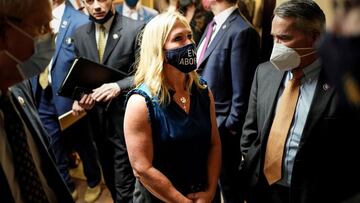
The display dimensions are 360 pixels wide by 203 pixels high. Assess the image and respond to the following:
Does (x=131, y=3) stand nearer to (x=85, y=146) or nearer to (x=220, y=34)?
(x=85, y=146)

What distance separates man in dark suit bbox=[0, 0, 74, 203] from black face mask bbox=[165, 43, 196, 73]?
1.89ft

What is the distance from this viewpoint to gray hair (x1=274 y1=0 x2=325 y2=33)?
5.78 feet

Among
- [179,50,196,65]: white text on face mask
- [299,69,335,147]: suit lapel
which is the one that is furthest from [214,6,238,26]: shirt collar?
[299,69,335,147]: suit lapel

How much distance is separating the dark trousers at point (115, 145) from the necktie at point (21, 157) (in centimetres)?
125

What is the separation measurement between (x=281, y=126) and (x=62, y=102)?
180 cm

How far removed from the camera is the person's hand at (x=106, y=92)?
2.45 m

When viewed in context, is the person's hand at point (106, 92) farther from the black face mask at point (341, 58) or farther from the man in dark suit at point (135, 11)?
the black face mask at point (341, 58)

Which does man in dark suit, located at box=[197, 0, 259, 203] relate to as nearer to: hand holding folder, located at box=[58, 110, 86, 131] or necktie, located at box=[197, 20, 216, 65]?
necktie, located at box=[197, 20, 216, 65]

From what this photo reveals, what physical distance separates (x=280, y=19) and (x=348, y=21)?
1.27 meters

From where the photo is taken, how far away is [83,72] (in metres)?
2.41

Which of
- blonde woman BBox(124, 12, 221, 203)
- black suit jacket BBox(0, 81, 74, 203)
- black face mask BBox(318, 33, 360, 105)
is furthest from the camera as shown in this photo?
blonde woman BBox(124, 12, 221, 203)

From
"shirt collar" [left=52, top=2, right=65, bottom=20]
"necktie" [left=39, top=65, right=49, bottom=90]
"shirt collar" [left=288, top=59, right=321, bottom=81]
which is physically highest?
"shirt collar" [left=288, top=59, right=321, bottom=81]

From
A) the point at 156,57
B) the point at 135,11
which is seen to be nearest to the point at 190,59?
the point at 156,57

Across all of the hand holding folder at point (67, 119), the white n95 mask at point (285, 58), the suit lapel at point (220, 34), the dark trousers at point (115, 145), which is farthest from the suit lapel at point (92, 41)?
the white n95 mask at point (285, 58)
